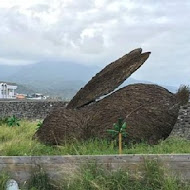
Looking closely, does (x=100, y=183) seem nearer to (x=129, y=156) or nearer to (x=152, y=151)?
(x=129, y=156)

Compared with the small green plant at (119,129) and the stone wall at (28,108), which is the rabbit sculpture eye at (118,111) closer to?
the small green plant at (119,129)

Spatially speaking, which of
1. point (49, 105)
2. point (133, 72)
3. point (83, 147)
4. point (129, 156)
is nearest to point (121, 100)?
point (133, 72)

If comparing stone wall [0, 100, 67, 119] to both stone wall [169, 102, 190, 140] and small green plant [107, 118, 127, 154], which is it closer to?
stone wall [169, 102, 190, 140]

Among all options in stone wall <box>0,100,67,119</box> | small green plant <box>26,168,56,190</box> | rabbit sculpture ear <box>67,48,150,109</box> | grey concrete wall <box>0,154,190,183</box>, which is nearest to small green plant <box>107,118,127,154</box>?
grey concrete wall <box>0,154,190,183</box>

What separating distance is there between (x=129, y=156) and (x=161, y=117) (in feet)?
9.57

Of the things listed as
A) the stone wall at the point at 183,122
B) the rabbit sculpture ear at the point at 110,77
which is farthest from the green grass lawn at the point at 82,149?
the stone wall at the point at 183,122

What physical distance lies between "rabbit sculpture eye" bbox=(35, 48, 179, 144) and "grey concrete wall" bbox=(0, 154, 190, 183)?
7.51 ft

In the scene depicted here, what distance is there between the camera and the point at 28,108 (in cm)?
2362

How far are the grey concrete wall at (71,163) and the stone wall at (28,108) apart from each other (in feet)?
48.4

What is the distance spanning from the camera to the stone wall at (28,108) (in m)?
22.9

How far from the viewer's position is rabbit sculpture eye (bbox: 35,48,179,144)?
992 centimetres

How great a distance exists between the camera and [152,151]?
28.3 ft

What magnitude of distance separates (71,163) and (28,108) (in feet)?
54.0

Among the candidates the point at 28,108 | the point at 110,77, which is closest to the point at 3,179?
the point at 110,77
